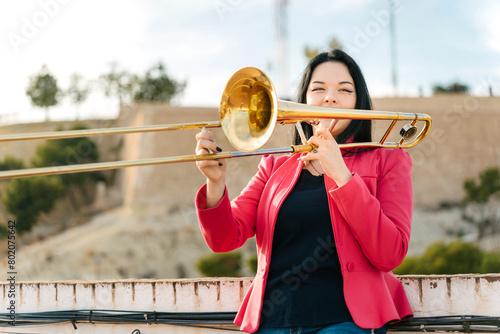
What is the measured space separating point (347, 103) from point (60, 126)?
1582 inches

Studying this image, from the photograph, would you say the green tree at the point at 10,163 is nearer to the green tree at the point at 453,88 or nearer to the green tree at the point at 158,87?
the green tree at the point at 158,87

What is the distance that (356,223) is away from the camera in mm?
2053

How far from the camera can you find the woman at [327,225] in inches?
81.3

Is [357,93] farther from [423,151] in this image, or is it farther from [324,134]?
[423,151]

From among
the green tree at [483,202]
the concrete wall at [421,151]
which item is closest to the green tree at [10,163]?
the concrete wall at [421,151]

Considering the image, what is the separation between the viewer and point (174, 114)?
31641 millimetres

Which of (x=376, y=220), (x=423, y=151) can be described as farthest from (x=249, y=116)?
(x=423, y=151)

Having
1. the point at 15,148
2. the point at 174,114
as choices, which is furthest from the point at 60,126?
the point at 174,114

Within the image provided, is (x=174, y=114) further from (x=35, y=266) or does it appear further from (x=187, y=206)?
(x=35, y=266)

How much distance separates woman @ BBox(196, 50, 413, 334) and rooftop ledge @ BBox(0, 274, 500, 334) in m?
0.27

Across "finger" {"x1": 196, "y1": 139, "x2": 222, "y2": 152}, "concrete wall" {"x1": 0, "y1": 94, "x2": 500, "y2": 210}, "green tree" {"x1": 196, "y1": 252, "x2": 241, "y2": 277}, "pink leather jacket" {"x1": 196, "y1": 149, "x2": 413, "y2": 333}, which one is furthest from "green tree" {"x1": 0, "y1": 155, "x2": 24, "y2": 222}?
"finger" {"x1": 196, "y1": 139, "x2": 222, "y2": 152}

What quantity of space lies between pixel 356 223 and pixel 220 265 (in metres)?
24.1

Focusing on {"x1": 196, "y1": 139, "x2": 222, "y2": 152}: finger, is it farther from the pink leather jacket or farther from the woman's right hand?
the pink leather jacket

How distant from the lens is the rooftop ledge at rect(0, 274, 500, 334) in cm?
246
